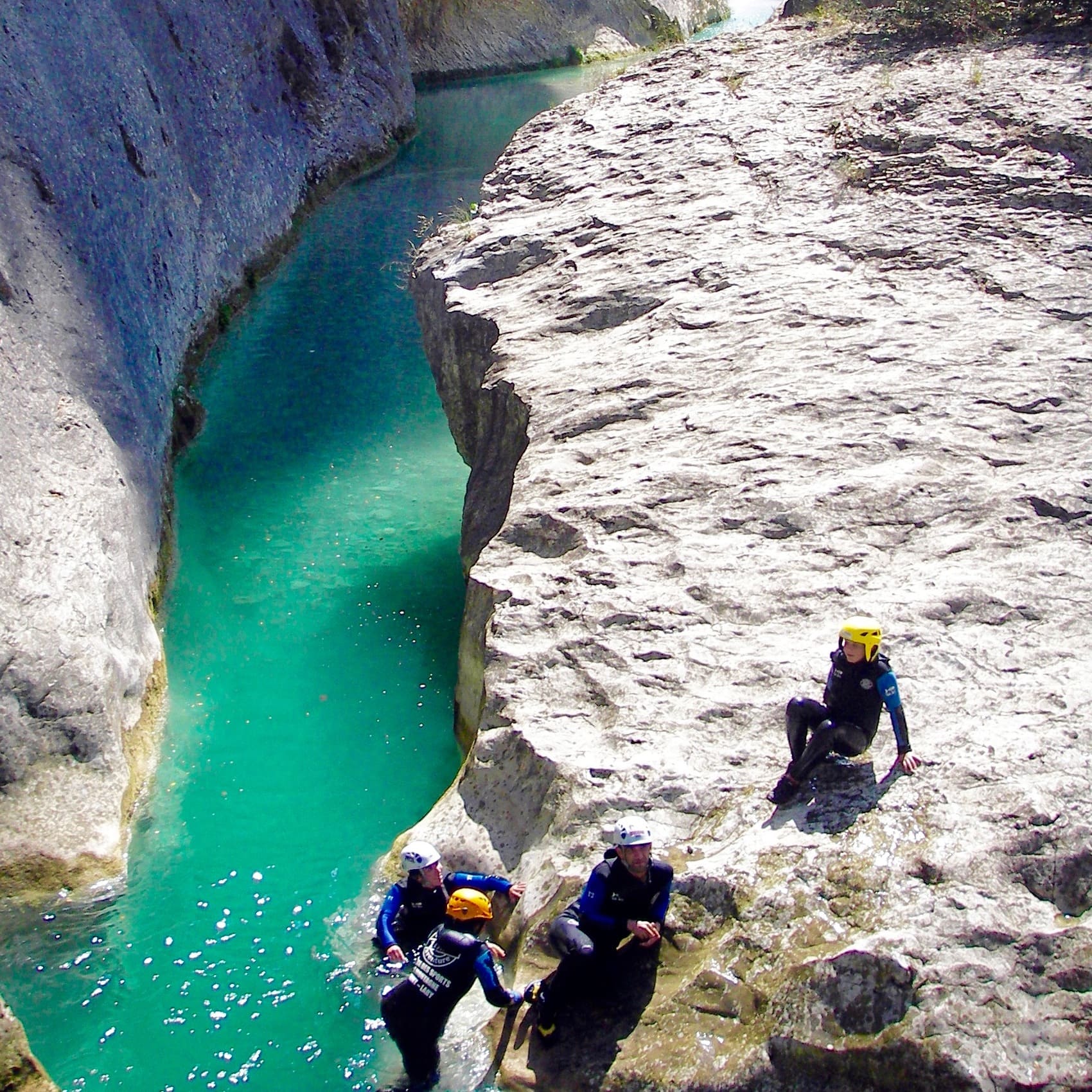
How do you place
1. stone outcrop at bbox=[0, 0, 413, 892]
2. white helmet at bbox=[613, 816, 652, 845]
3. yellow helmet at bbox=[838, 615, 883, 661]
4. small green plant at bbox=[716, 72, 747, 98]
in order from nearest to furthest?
1. white helmet at bbox=[613, 816, 652, 845]
2. yellow helmet at bbox=[838, 615, 883, 661]
3. stone outcrop at bbox=[0, 0, 413, 892]
4. small green plant at bbox=[716, 72, 747, 98]

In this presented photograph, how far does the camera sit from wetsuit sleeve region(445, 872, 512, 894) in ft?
21.3

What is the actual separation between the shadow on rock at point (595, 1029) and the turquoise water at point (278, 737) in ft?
3.62

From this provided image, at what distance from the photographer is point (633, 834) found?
546 centimetres

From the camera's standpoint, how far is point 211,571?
38.5ft

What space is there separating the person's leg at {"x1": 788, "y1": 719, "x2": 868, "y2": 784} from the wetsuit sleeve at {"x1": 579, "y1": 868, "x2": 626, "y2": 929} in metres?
1.10

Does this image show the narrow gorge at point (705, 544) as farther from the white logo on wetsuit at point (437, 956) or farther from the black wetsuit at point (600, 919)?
the white logo on wetsuit at point (437, 956)

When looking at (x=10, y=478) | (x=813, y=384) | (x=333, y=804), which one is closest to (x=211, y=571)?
(x=10, y=478)

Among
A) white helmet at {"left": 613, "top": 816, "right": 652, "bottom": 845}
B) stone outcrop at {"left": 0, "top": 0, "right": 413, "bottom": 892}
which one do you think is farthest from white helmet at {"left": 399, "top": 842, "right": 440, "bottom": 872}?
stone outcrop at {"left": 0, "top": 0, "right": 413, "bottom": 892}

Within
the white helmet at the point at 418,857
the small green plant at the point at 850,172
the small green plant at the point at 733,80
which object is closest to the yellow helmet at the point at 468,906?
the white helmet at the point at 418,857

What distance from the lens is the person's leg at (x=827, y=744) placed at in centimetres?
573

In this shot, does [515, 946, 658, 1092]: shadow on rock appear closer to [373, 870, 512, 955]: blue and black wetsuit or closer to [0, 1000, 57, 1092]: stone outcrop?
[373, 870, 512, 955]: blue and black wetsuit

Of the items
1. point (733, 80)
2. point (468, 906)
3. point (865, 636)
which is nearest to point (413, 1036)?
point (468, 906)

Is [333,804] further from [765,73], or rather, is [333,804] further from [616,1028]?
[765,73]

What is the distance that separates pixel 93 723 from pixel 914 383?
6487 millimetres
